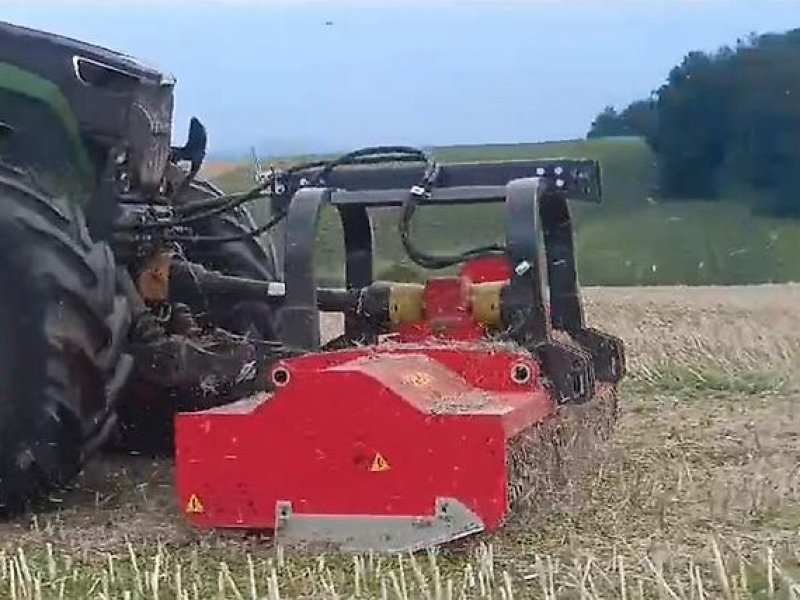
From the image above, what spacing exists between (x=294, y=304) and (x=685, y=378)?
4146 millimetres

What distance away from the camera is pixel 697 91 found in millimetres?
27641

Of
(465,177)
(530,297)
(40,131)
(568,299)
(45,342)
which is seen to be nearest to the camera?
(45,342)

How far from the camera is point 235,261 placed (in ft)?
21.9

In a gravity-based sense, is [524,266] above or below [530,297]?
above

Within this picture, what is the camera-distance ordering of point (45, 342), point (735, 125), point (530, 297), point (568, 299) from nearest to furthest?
1. point (45, 342)
2. point (530, 297)
3. point (568, 299)
4. point (735, 125)

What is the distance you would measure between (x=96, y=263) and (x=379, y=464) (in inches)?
44.3

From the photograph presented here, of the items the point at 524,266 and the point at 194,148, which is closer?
the point at 524,266

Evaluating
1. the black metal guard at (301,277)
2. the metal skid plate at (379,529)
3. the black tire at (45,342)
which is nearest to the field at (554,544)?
the metal skid plate at (379,529)

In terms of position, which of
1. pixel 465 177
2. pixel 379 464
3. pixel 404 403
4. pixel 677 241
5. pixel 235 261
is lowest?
pixel 677 241

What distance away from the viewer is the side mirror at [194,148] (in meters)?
6.43

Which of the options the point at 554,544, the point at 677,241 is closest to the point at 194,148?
the point at 554,544

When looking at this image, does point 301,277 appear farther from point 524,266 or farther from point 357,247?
point 357,247

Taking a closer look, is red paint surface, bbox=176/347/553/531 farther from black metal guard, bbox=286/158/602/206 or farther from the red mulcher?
black metal guard, bbox=286/158/602/206

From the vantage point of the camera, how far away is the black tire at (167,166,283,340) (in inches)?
250
